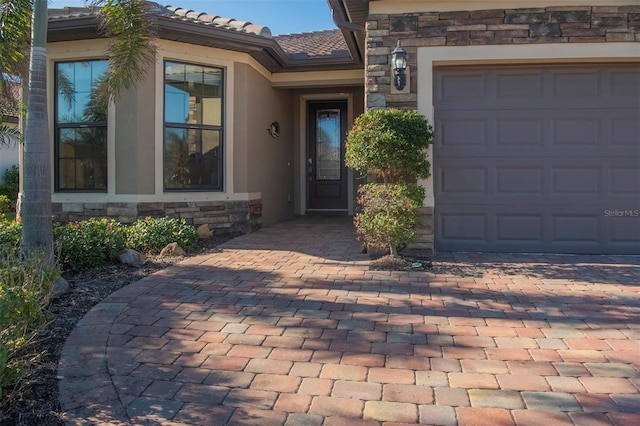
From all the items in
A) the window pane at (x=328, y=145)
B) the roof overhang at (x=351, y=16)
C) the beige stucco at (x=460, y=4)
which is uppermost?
the roof overhang at (x=351, y=16)

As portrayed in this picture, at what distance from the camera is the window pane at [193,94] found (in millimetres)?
7691

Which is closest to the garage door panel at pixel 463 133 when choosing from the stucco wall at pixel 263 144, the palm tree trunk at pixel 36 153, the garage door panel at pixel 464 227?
the garage door panel at pixel 464 227

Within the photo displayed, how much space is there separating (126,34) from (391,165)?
3.62m

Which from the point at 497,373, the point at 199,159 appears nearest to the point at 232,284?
the point at 497,373

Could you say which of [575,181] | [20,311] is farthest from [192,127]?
[575,181]

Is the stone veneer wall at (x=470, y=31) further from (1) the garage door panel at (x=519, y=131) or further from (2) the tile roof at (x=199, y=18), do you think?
(2) the tile roof at (x=199, y=18)

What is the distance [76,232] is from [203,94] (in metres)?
3.35

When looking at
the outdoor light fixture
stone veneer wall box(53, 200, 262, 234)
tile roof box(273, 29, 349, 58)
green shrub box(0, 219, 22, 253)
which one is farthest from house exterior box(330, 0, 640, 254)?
green shrub box(0, 219, 22, 253)

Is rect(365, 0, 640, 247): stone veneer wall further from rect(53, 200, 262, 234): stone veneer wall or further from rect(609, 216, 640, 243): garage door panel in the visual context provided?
rect(53, 200, 262, 234): stone veneer wall

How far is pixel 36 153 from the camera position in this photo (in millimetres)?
4422

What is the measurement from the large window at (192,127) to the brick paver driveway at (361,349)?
316 cm

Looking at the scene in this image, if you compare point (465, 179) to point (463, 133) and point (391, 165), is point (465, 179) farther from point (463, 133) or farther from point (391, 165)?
point (391, 165)

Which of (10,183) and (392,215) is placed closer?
(392,215)

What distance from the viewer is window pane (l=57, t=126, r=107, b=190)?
7633mm
